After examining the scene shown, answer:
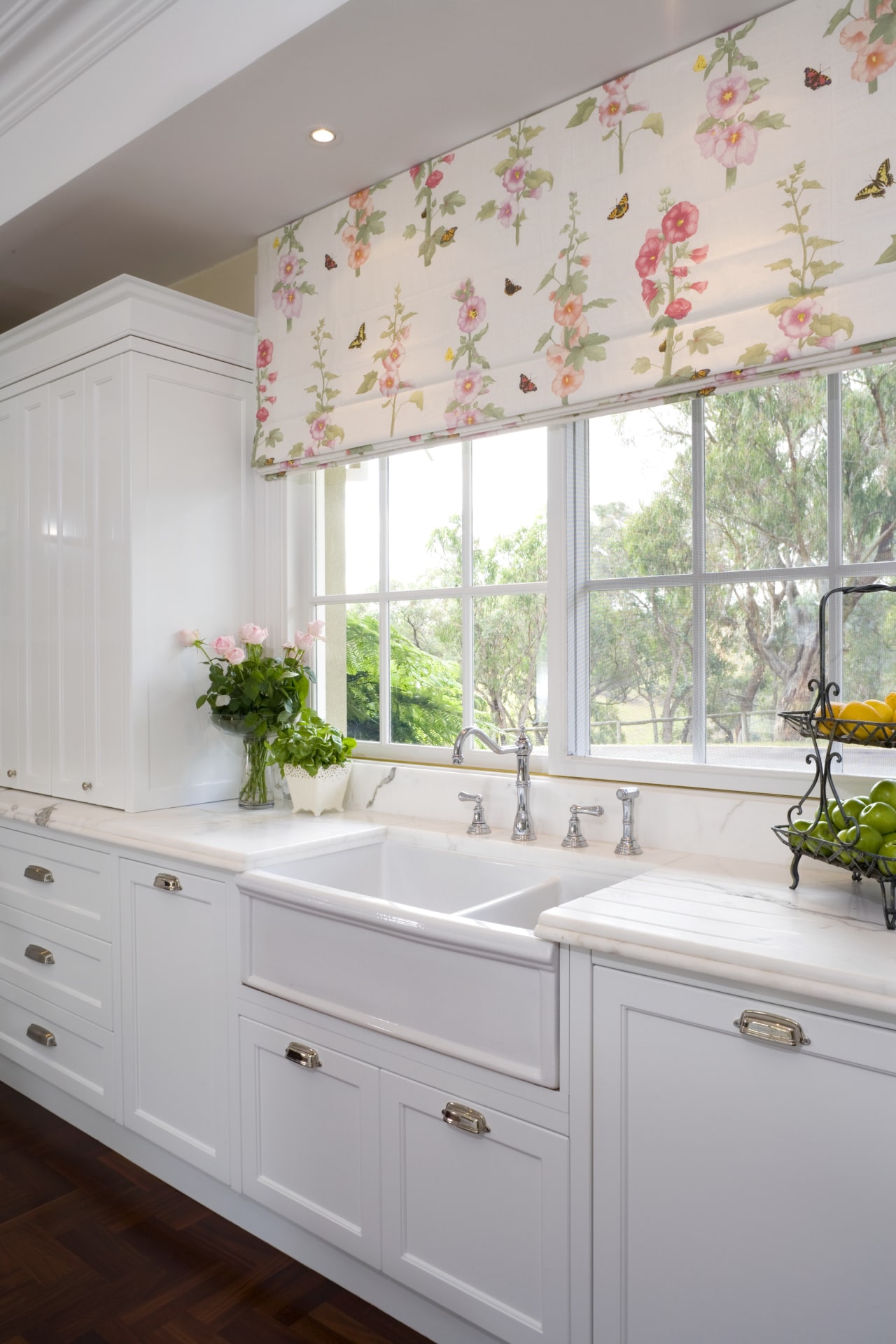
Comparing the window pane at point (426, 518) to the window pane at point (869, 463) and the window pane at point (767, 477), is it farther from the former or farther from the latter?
the window pane at point (869, 463)

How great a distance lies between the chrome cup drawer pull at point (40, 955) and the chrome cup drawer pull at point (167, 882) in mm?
596

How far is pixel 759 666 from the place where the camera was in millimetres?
1906

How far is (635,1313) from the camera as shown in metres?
1.36

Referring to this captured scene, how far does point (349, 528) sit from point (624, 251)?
1234 millimetres

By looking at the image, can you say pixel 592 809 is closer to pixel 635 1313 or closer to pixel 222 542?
pixel 635 1313

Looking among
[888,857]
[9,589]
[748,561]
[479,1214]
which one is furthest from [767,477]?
[9,589]

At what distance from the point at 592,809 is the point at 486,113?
1558mm

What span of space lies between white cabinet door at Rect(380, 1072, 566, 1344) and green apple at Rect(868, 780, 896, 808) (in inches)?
28.5

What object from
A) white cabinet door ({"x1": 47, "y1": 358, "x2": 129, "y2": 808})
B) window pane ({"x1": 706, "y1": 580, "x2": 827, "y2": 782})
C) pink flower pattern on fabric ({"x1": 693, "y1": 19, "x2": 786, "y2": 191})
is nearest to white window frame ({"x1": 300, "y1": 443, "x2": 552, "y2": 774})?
window pane ({"x1": 706, "y1": 580, "x2": 827, "y2": 782})

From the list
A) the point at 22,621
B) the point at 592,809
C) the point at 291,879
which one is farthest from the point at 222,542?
the point at 592,809

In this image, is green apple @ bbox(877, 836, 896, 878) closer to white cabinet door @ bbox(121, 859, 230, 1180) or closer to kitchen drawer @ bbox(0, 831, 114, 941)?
white cabinet door @ bbox(121, 859, 230, 1180)

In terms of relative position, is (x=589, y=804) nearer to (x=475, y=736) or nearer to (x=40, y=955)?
(x=475, y=736)

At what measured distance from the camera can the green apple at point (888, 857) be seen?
132 cm

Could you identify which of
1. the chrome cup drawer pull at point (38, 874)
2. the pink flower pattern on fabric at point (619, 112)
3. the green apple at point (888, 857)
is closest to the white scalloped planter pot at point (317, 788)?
the chrome cup drawer pull at point (38, 874)
